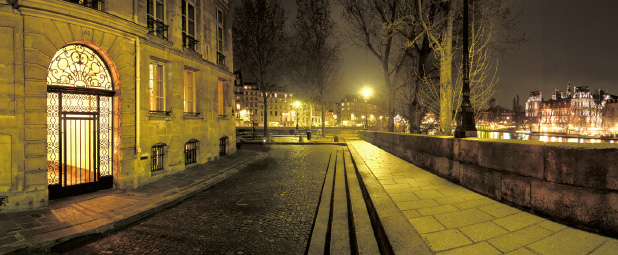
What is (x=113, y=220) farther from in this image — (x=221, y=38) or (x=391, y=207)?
(x=221, y=38)

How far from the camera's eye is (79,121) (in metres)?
7.21

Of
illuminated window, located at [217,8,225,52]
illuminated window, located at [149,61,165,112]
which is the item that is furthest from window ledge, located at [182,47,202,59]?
illuminated window, located at [217,8,225,52]

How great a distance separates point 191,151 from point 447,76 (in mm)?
10986

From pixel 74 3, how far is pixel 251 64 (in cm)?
2170

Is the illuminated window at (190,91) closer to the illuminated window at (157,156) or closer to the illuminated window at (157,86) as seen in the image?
the illuminated window at (157,86)

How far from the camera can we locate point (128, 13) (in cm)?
780

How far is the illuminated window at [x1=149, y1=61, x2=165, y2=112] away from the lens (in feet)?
29.8

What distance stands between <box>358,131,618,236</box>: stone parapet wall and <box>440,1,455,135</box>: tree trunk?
196 inches

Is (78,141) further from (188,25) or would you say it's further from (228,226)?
(188,25)

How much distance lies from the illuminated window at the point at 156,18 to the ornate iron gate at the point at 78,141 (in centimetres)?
296

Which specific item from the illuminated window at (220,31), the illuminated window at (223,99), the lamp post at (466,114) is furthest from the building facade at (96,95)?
the lamp post at (466,114)

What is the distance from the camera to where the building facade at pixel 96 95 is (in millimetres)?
5688

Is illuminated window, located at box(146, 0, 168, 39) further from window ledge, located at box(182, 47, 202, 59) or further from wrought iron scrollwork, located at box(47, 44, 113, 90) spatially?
wrought iron scrollwork, located at box(47, 44, 113, 90)

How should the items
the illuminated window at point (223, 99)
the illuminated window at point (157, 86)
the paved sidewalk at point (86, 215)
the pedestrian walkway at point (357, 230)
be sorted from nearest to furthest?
the pedestrian walkway at point (357, 230) → the paved sidewalk at point (86, 215) → the illuminated window at point (157, 86) → the illuminated window at point (223, 99)
